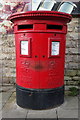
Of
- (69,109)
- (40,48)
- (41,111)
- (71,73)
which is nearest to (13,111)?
(41,111)

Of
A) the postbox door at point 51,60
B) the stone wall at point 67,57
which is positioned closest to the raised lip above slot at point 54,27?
the postbox door at point 51,60

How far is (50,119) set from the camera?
2596 mm

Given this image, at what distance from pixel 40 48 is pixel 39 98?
1064 mm

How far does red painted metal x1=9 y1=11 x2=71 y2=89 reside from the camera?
105 inches

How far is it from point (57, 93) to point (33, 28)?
1.49 meters

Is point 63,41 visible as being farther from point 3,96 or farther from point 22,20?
point 3,96

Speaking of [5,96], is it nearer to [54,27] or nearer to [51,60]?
[51,60]

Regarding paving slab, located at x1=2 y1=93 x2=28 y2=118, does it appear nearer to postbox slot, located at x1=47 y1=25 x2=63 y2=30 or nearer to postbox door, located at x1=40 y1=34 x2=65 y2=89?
postbox door, located at x1=40 y1=34 x2=65 y2=89

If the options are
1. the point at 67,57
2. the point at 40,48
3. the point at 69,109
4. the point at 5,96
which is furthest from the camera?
the point at 67,57

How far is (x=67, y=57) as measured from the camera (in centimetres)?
417

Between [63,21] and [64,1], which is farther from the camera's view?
[64,1]

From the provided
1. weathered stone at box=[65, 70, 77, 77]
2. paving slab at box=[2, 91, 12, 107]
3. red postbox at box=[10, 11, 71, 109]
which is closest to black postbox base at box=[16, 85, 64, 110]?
red postbox at box=[10, 11, 71, 109]

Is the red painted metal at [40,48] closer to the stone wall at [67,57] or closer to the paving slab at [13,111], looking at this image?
the paving slab at [13,111]

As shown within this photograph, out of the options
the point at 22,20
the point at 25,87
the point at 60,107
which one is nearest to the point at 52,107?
the point at 60,107
